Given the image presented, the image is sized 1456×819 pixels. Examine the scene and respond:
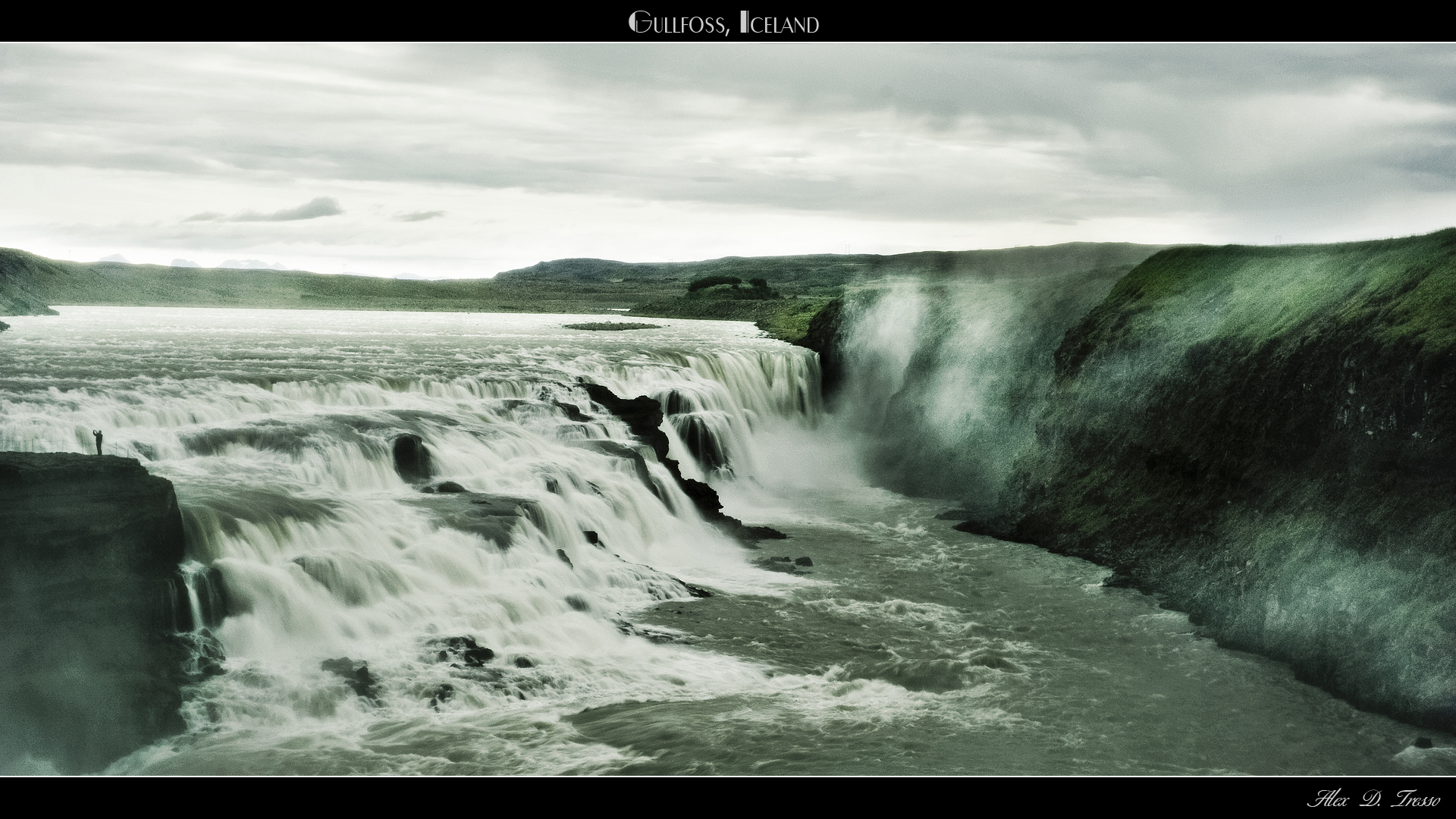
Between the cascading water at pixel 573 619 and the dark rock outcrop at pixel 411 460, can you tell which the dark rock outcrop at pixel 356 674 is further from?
the dark rock outcrop at pixel 411 460

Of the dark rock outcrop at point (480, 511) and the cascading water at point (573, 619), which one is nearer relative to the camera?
the cascading water at point (573, 619)

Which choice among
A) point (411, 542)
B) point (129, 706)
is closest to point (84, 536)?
point (129, 706)

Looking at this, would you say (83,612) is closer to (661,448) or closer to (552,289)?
(661,448)

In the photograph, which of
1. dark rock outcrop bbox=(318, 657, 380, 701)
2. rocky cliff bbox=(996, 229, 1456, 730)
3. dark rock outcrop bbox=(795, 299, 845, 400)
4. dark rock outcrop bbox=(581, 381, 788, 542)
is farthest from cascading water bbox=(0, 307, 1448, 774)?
dark rock outcrop bbox=(795, 299, 845, 400)

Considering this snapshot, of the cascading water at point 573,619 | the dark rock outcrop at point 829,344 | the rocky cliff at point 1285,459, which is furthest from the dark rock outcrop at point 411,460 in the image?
the dark rock outcrop at point 829,344

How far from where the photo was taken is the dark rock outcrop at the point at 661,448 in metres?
24.6

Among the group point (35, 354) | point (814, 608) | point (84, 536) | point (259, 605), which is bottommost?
Answer: point (814, 608)

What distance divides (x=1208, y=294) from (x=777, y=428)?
17193 millimetres

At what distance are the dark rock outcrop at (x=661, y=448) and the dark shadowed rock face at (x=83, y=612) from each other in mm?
13694

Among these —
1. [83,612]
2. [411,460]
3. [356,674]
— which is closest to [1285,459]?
[356,674]

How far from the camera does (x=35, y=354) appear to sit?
2753 centimetres

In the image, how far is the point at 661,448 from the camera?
26938mm

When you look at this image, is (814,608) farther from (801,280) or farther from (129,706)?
(801,280)

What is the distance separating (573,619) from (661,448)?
35.8ft
